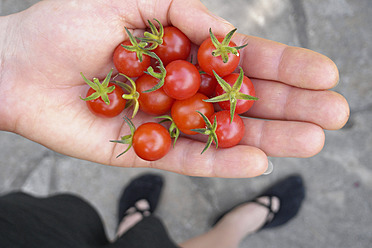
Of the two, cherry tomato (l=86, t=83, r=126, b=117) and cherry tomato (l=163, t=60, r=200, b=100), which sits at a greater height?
cherry tomato (l=163, t=60, r=200, b=100)

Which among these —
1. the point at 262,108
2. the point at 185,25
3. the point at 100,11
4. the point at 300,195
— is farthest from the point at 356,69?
the point at 100,11

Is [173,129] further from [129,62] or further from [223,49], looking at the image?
[223,49]

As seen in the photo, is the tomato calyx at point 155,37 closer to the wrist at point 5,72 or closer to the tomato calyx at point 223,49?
the tomato calyx at point 223,49

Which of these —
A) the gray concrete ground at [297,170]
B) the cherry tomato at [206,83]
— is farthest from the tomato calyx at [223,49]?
the gray concrete ground at [297,170]

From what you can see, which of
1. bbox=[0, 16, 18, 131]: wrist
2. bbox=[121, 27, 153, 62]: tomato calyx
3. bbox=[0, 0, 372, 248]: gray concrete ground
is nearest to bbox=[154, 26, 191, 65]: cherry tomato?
bbox=[121, 27, 153, 62]: tomato calyx

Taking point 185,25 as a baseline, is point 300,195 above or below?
below

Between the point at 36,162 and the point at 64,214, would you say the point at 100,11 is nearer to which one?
the point at 64,214

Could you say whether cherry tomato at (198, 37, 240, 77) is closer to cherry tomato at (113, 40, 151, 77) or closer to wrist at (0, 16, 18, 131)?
cherry tomato at (113, 40, 151, 77)
